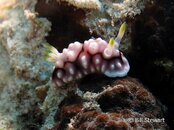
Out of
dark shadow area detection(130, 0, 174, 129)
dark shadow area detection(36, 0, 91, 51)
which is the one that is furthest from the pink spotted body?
dark shadow area detection(36, 0, 91, 51)

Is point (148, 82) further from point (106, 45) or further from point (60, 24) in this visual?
point (60, 24)

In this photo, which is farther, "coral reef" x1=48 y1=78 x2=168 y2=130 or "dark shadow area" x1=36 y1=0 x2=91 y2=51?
"dark shadow area" x1=36 y1=0 x2=91 y2=51

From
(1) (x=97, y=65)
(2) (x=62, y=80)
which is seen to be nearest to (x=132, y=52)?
(1) (x=97, y=65)

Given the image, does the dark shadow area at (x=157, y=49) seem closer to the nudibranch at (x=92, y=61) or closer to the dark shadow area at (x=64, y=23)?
the nudibranch at (x=92, y=61)

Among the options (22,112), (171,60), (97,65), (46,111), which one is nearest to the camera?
(97,65)

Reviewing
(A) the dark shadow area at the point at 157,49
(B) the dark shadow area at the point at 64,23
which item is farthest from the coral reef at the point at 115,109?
(B) the dark shadow area at the point at 64,23

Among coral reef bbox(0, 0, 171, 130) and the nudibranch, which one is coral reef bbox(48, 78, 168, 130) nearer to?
coral reef bbox(0, 0, 171, 130)

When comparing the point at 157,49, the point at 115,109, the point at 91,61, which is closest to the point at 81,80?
the point at 91,61
